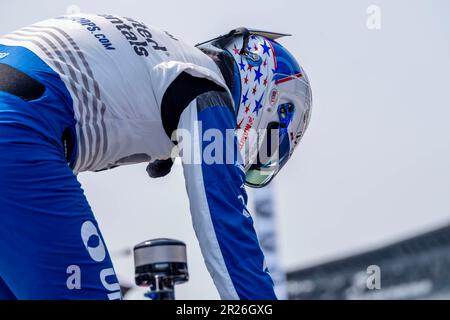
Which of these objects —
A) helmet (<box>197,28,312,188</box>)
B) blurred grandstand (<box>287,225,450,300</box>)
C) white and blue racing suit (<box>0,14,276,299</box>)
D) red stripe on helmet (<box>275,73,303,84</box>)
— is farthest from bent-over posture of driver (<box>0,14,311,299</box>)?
blurred grandstand (<box>287,225,450,300</box>)

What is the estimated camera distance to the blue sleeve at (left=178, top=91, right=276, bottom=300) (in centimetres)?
242

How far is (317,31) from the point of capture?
12.9ft

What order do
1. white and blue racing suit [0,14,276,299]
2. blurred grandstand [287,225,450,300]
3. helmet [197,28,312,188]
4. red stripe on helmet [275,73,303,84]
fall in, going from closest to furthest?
1. white and blue racing suit [0,14,276,299]
2. helmet [197,28,312,188]
3. red stripe on helmet [275,73,303,84]
4. blurred grandstand [287,225,450,300]

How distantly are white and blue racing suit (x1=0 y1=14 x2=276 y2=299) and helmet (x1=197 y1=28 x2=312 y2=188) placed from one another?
1.22 ft

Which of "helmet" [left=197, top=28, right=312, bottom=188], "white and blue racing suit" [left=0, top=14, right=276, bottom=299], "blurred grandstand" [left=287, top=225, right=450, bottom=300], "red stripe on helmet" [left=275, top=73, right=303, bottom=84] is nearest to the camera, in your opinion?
"white and blue racing suit" [left=0, top=14, right=276, bottom=299]

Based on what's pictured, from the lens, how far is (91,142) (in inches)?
103

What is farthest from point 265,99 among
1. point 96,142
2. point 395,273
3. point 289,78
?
point 395,273

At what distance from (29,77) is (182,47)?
0.49 meters

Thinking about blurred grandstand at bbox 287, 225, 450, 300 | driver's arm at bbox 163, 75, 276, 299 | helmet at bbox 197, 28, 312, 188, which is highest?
helmet at bbox 197, 28, 312, 188

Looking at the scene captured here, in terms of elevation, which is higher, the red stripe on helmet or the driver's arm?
the red stripe on helmet

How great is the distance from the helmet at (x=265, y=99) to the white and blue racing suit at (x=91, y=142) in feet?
1.22

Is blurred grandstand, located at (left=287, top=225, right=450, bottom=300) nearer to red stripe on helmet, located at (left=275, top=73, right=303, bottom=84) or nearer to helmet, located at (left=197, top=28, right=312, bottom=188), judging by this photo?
helmet, located at (left=197, top=28, right=312, bottom=188)

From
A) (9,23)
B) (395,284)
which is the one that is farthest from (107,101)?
(395,284)
